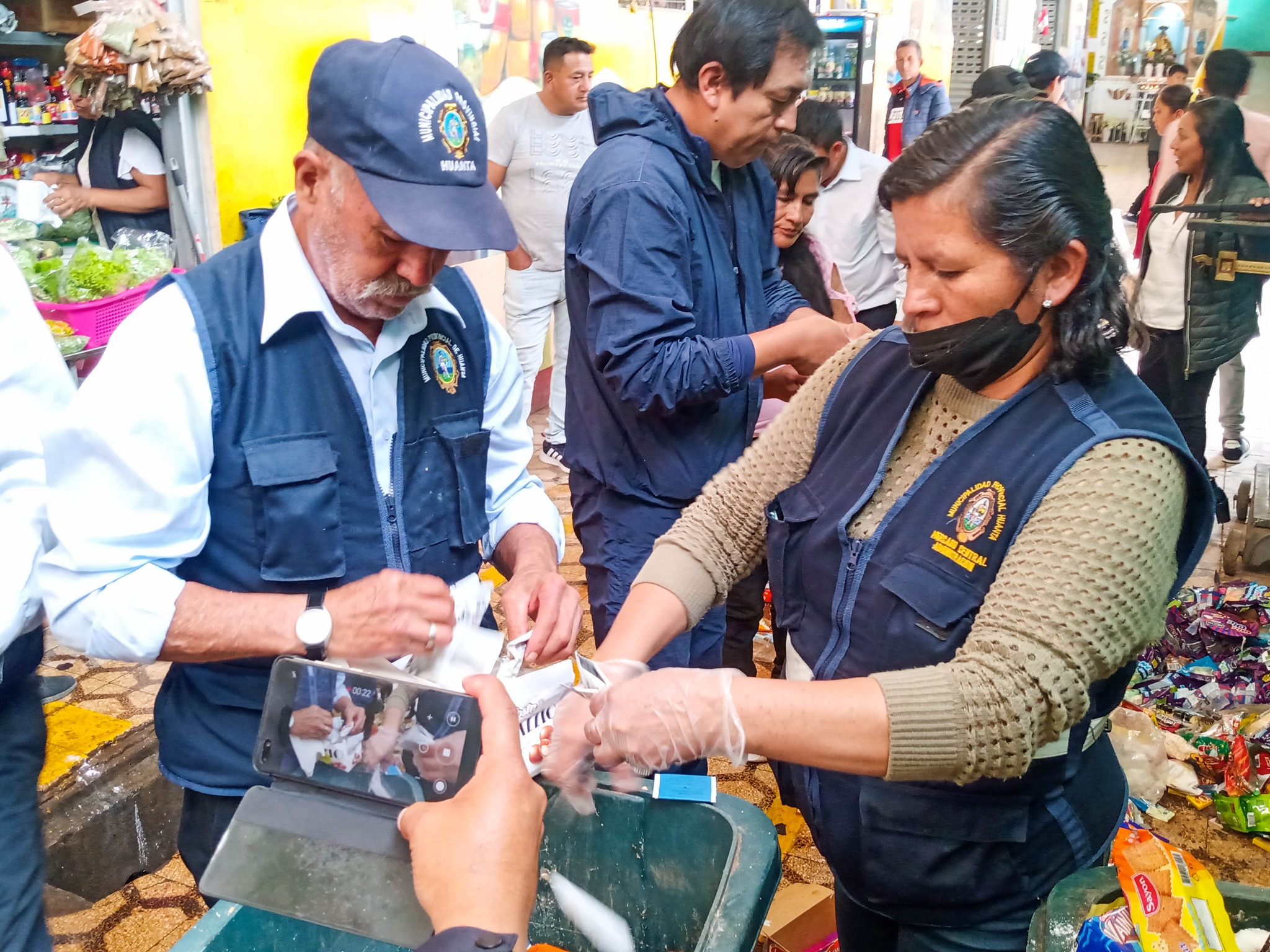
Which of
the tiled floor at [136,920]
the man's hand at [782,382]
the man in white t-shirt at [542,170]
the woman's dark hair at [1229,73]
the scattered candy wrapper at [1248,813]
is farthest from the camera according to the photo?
the man in white t-shirt at [542,170]

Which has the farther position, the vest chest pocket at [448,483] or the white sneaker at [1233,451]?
the white sneaker at [1233,451]

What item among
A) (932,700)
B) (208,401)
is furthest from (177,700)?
(932,700)

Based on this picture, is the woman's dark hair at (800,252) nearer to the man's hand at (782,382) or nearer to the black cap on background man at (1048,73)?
the man's hand at (782,382)

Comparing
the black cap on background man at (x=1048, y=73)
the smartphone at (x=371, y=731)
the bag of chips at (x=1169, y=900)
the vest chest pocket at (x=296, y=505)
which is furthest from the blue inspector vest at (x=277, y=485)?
the black cap on background man at (x=1048, y=73)

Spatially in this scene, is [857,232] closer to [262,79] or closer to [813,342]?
[813,342]

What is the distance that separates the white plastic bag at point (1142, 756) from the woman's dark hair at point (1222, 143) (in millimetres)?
2752

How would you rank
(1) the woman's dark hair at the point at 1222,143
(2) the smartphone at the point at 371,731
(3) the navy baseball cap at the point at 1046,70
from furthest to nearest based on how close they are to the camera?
(3) the navy baseball cap at the point at 1046,70 → (1) the woman's dark hair at the point at 1222,143 → (2) the smartphone at the point at 371,731

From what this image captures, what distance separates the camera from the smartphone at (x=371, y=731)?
1.28 meters

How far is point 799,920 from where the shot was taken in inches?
101

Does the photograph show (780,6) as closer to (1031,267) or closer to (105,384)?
(1031,267)

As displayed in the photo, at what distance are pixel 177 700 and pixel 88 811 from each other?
153cm

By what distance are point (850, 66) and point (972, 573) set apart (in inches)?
423

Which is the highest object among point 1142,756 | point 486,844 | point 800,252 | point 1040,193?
point 1040,193

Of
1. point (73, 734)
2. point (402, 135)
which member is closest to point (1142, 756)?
point (402, 135)
